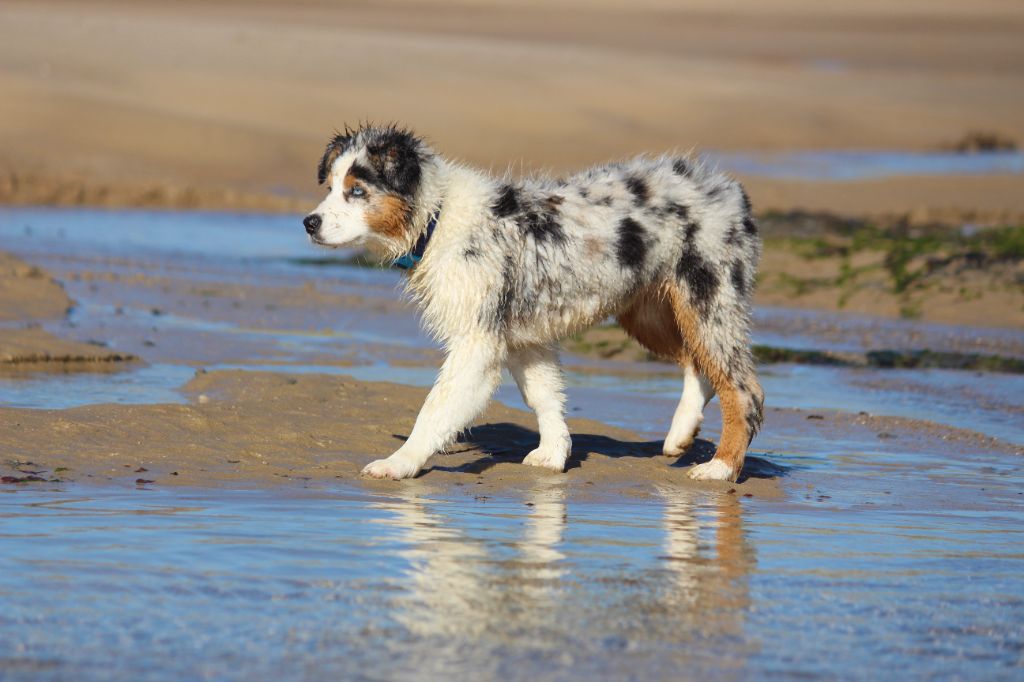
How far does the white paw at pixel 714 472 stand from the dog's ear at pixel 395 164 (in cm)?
206

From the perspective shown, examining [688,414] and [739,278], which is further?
[688,414]

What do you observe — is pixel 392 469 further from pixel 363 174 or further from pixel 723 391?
pixel 723 391

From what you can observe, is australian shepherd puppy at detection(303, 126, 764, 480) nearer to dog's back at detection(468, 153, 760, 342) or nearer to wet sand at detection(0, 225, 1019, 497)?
dog's back at detection(468, 153, 760, 342)

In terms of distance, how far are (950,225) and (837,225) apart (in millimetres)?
1968

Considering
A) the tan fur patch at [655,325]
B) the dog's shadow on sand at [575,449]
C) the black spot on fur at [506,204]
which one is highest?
the black spot on fur at [506,204]

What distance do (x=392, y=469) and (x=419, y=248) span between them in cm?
112

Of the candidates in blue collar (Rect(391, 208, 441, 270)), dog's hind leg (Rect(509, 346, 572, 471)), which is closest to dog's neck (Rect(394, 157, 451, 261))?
blue collar (Rect(391, 208, 441, 270))

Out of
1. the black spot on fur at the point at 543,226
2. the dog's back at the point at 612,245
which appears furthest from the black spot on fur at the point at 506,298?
the black spot on fur at the point at 543,226

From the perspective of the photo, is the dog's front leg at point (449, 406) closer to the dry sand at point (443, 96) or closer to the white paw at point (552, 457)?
the white paw at point (552, 457)

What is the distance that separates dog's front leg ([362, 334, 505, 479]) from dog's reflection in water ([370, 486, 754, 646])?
52cm

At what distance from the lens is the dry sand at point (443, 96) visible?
2480 centimetres

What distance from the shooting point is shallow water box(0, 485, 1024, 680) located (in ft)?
15.6

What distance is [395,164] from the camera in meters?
7.79

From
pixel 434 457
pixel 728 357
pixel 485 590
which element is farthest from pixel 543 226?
pixel 485 590
